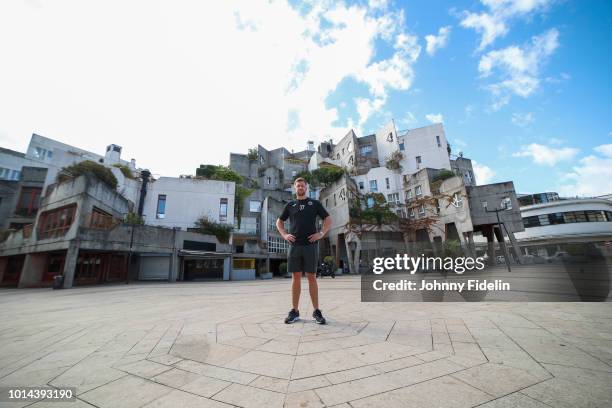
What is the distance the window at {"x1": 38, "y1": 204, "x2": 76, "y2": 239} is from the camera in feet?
46.8

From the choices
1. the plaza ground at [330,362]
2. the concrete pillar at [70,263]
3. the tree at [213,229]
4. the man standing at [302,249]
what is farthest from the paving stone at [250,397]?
the tree at [213,229]

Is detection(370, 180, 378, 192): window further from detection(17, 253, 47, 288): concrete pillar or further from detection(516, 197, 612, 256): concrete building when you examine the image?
detection(17, 253, 47, 288): concrete pillar

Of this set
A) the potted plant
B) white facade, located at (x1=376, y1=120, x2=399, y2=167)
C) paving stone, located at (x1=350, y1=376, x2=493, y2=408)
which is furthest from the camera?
white facade, located at (x1=376, y1=120, x2=399, y2=167)

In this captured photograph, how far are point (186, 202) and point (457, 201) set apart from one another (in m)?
28.8

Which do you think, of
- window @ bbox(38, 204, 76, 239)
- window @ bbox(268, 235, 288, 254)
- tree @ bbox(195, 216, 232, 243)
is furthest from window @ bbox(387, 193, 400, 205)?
window @ bbox(38, 204, 76, 239)

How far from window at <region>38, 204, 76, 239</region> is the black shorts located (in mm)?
16906

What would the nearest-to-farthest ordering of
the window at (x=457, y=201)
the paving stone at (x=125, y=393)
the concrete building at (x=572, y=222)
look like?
the paving stone at (x=125, y=393)
the window at (x=457, y=201)
the concrete building at (x=572, y=222)

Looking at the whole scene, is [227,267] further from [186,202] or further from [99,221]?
[99,221]

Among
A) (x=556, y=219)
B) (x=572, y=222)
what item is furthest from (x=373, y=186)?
(x=572, y=222)

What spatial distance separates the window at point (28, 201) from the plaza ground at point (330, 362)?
101 feet

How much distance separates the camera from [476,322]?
9.89ft

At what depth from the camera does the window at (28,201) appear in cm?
2389

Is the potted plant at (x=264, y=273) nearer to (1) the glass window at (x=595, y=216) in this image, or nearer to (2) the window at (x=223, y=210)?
(2) the window at (x=223, y=210)

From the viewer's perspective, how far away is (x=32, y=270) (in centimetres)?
1522
